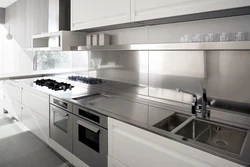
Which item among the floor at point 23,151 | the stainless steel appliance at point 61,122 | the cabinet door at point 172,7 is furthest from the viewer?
the floor at point 23,151

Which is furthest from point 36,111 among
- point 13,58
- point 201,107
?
point 13,58

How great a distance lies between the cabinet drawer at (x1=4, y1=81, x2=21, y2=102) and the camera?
3041 mm

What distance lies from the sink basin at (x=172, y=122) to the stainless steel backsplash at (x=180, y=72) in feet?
0.73

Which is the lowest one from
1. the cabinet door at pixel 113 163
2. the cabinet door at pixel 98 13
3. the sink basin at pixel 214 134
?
the cabinet door at pixel 113 163

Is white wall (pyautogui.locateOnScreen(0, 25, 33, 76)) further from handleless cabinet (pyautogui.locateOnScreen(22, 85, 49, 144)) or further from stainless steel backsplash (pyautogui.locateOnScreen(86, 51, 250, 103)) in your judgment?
stainless steel backsplash (pyautogui.locateOnScreen(86, 51, 250, 103))

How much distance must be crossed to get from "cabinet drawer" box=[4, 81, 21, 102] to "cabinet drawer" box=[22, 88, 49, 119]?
0.76ft

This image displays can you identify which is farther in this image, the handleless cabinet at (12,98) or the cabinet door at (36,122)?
the handleless cabinet at (12,98)

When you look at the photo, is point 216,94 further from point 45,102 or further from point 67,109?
point 45,102

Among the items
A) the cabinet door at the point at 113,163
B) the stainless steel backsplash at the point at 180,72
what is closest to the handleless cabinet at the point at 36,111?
the stainless steel backsplash at the point at 180,72

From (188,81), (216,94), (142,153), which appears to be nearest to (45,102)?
(142,153)

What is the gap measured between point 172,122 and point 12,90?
117 inches

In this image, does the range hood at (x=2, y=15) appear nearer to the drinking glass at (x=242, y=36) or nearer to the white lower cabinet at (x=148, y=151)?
the white lower cabinet at (x=148, y=151)

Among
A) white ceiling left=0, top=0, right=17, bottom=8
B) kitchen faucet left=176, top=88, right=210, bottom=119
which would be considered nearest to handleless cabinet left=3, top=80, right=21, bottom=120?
white ceiling left=0, top=0, right=17, bottom=8

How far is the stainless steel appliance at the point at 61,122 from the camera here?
1.96m
